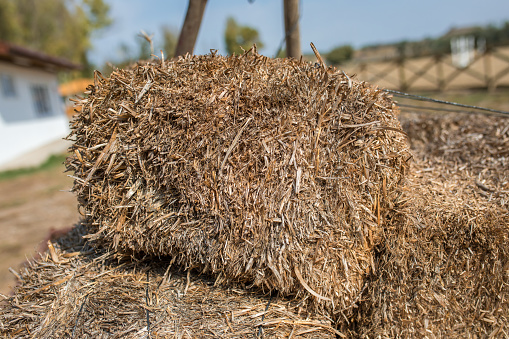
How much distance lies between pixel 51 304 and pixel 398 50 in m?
47.1

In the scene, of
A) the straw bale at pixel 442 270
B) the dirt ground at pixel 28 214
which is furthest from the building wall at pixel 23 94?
the straw bale at pixel 442 270

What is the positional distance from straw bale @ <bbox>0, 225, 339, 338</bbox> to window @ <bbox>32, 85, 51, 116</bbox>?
15.7 metres

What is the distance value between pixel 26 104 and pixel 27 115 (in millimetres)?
458

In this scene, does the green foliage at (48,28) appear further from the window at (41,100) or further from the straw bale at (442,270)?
the straw bale at (442,270)

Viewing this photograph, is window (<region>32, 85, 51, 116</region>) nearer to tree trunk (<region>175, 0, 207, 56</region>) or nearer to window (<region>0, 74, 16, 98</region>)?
window (<region>0, 74, 16, 98</region>)

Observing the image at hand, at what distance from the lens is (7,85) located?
42.2 ft

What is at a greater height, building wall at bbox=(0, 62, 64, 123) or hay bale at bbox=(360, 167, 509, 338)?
building wall at bbox=(0, 62, 64, 123)

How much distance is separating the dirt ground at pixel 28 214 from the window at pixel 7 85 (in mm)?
4382

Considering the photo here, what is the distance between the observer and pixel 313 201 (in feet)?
6.31

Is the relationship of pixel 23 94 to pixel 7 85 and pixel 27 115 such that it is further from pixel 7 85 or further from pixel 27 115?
pixel 7 85

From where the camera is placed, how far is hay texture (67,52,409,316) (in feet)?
6.28

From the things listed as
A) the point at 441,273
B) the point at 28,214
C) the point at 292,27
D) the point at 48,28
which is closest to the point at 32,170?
the point at 28,214

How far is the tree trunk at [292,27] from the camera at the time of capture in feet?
10.4

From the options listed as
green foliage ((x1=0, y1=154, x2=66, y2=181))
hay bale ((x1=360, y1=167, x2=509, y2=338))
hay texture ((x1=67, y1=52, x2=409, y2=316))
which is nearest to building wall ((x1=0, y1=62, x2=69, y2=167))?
green foliage ((x1=0, y1=154, x2=66, y2=181))
